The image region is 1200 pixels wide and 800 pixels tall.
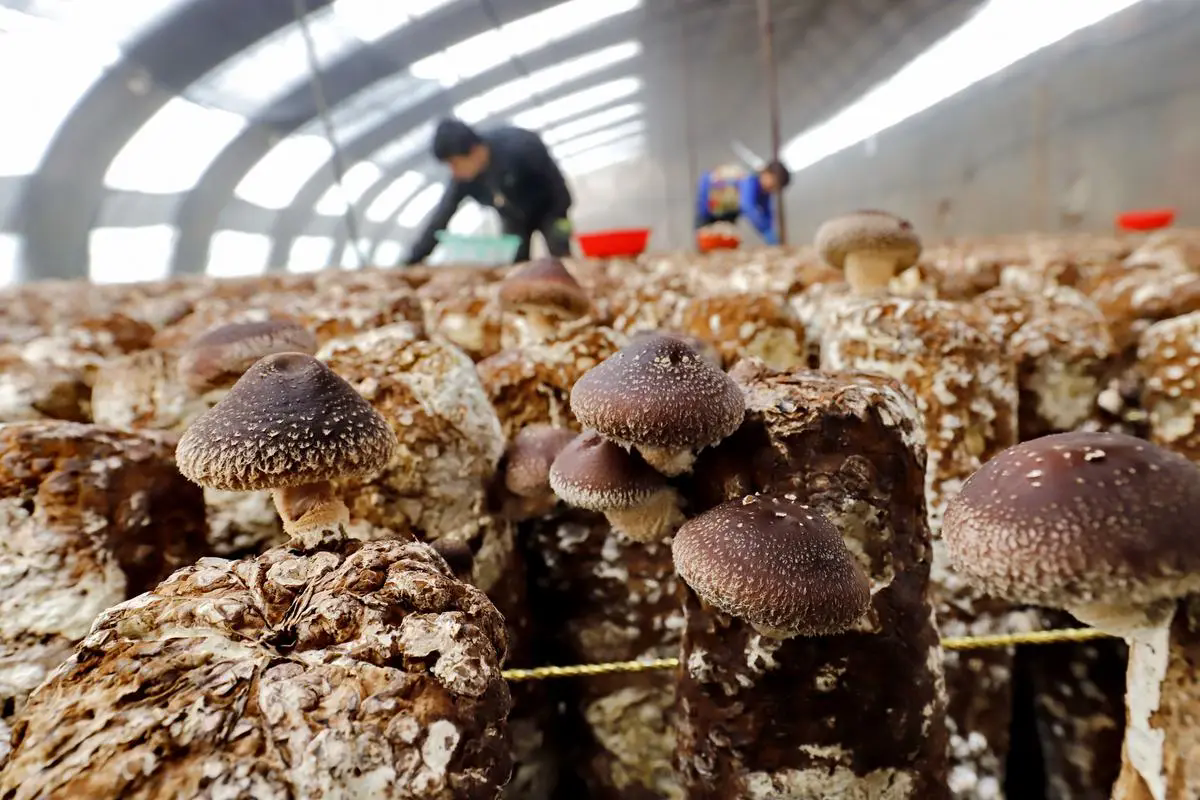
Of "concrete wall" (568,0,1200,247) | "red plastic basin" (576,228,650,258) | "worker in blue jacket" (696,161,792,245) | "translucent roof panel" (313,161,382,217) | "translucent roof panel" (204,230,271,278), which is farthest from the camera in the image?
"translucent roof panel" (204,230,271,278)

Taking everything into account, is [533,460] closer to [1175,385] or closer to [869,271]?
[869,271]

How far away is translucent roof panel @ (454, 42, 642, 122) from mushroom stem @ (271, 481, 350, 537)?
9.40 meters

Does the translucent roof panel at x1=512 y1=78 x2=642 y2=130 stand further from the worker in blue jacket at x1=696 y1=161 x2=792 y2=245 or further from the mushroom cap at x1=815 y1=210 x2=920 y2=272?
the mushroom cap at x1=815 y1=210 x2=920 y2=272

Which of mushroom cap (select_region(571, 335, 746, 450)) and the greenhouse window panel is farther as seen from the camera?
the greenhouse window panel

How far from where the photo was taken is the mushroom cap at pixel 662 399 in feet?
4.43

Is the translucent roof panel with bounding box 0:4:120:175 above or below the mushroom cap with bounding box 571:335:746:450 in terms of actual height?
above

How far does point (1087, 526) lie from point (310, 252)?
1220 cm

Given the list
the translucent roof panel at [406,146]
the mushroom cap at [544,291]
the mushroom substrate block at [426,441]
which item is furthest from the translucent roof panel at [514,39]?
the mushroom substrate block at [426,441]

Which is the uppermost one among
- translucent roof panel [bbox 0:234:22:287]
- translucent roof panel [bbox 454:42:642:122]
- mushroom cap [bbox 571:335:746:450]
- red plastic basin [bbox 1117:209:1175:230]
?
translucent roof panel [bbox 454:42:642:122]

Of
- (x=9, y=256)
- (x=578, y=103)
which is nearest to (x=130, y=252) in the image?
(x=9, y=256)

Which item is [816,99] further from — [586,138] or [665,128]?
[586,138]

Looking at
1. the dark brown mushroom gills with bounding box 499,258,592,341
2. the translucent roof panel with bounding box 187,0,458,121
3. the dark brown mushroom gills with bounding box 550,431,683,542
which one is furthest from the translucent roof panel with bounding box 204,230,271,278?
the dark brown mushroom gills with bounding box 550,431,683,542

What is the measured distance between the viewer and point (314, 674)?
95 centimetres

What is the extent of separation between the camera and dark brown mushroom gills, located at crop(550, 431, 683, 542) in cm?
151
